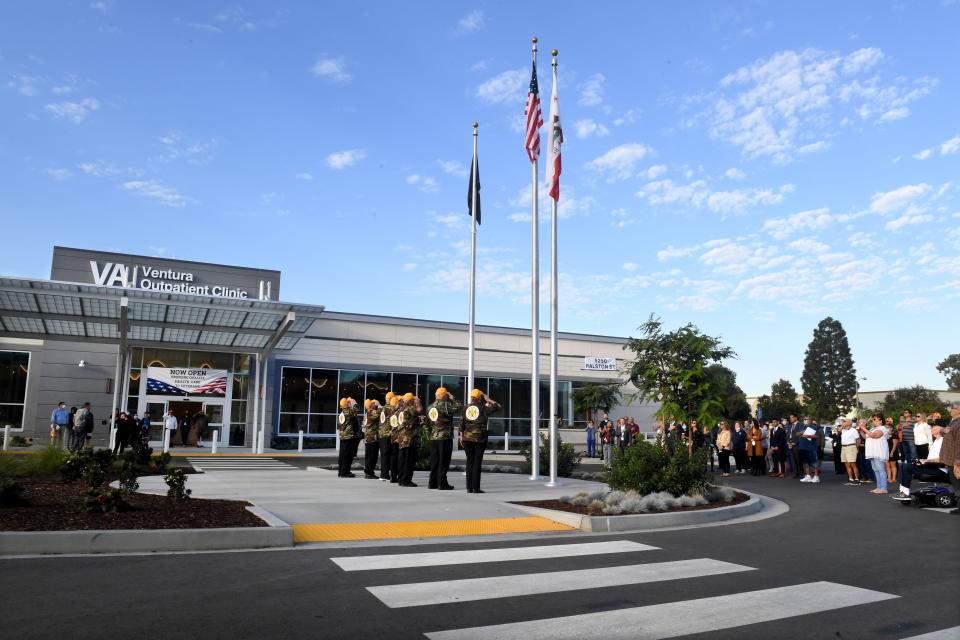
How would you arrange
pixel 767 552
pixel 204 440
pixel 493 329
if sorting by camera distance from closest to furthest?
1. pixel 767 552
2. pixel 204 440
3. pixel 493 329

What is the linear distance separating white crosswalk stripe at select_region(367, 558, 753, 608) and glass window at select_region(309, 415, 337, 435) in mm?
28512

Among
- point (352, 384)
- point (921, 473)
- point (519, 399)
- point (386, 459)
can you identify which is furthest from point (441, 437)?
point (519, 399)

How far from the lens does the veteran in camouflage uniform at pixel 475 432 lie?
523 inches

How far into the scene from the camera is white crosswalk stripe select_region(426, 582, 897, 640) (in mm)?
4688

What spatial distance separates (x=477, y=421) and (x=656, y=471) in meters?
3.45

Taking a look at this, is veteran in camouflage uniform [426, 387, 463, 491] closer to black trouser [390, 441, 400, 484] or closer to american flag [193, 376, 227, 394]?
black trouser [390, 441, 400, 484]

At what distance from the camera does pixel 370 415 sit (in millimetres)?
16656

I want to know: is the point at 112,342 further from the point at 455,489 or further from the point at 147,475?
the point at 455,489

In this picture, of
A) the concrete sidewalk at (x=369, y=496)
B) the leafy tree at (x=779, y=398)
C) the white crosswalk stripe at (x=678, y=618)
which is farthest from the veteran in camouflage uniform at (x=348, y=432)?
the leafy tree at (x=779, y=398)

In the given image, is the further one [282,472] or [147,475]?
[282,472]

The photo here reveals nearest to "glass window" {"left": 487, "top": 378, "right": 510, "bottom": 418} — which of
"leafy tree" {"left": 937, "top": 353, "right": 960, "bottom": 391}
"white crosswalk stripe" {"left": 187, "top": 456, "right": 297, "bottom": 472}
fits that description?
"white crosswalk stripe" {"left": 187, "top": 456, "right": 297, "bottom": 472}

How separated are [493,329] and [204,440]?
632 inches

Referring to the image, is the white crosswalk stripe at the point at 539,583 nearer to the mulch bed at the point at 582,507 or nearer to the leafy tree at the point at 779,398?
the mulch bed at the point at 582,507

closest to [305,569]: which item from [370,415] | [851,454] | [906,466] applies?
[370,415]
